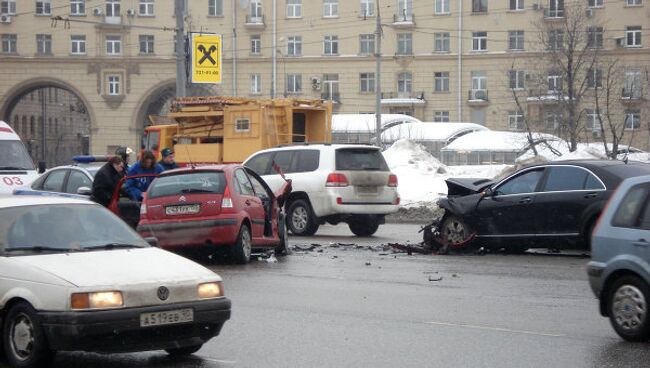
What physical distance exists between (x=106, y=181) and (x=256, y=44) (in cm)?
6198

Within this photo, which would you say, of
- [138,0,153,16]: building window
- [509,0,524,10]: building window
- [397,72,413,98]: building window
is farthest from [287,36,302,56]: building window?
[509,0,524,10]: building window

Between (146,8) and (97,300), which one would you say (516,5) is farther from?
(97,300)

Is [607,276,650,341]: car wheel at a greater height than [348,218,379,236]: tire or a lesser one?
greater

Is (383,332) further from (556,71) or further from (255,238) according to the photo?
(556,71)

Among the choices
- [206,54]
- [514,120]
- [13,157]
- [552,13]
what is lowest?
[13,157]

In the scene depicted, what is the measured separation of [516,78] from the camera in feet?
252

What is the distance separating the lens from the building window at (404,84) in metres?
78.7

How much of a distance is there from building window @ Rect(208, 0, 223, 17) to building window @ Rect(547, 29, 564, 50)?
2413 centimetres

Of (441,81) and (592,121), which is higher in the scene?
(441,81)

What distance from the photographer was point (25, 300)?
8.81 metres

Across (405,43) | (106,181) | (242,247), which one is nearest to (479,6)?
(405,43)

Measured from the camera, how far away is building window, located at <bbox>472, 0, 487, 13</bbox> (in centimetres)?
7619

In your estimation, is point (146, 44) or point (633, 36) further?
point (146, 44)

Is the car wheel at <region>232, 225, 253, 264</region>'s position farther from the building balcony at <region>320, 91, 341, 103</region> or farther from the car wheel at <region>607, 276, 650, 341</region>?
the building balcony at <region>320, 91, 341, 103</region>
